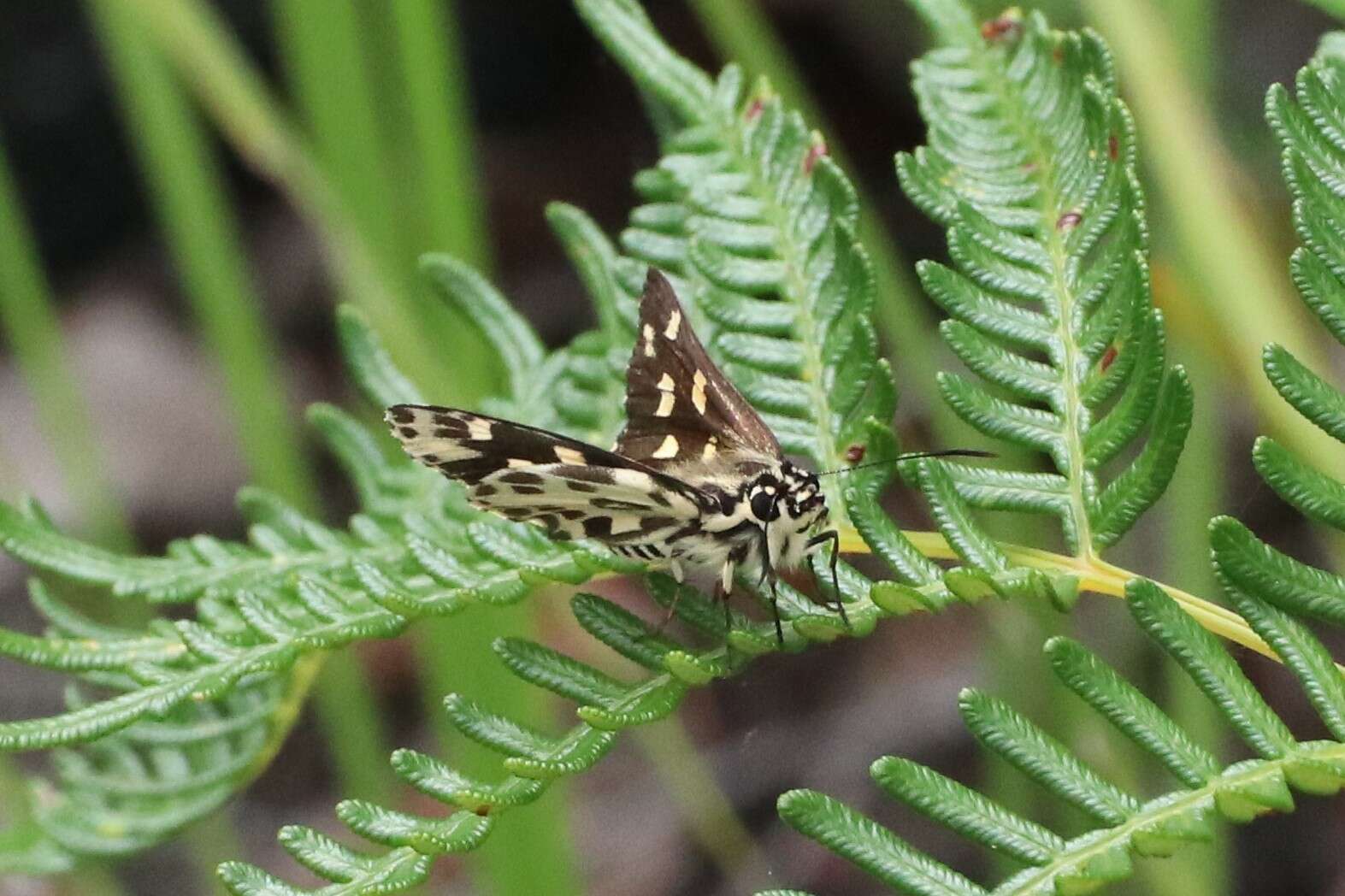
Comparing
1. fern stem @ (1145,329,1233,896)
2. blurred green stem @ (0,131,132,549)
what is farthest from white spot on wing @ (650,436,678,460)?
blurred green stem @ (0,131,132,549)

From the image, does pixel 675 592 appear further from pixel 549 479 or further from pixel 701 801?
pixel 701 801

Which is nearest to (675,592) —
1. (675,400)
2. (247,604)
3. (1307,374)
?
(675,400)

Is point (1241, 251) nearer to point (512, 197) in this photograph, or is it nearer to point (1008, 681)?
point (1008, 681)

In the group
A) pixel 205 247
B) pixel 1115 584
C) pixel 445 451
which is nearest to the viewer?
pixel 1115 584

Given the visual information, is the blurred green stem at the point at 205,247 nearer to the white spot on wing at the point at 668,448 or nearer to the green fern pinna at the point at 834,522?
the green fern pinna at the point at 834,522

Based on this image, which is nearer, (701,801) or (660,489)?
(660,489)

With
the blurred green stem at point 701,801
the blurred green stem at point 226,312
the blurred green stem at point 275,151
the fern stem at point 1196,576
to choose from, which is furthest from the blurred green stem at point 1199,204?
the blurred green stem at point 226,312

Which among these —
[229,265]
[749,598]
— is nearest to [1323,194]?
[749,598]
